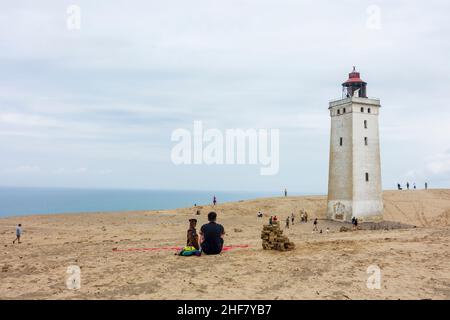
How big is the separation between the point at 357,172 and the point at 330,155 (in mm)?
3887

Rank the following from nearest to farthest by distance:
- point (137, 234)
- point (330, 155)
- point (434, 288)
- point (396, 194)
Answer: point (434, 288) < point (137, 234) < point (330, 155) < point (396, 194)

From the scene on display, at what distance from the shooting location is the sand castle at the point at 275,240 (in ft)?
52.3

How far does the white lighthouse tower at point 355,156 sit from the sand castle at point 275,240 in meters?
24.6

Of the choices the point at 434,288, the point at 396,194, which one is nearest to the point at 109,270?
the point at 434,288

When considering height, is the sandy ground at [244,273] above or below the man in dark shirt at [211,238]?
below

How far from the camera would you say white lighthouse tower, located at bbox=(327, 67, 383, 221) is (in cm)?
3834

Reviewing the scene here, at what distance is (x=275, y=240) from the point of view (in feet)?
52.7

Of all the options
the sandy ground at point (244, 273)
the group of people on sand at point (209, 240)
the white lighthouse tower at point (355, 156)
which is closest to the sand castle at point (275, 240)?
the sandy ground at point (244, 273)

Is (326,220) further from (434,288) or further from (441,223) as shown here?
(434,288)

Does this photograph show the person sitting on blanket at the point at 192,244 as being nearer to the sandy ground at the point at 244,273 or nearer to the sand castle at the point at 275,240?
the sandy ground at the point at 244,273

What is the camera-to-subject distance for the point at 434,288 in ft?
34.0

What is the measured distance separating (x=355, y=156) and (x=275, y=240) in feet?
82.9

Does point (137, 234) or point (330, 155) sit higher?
point (330, 155)
